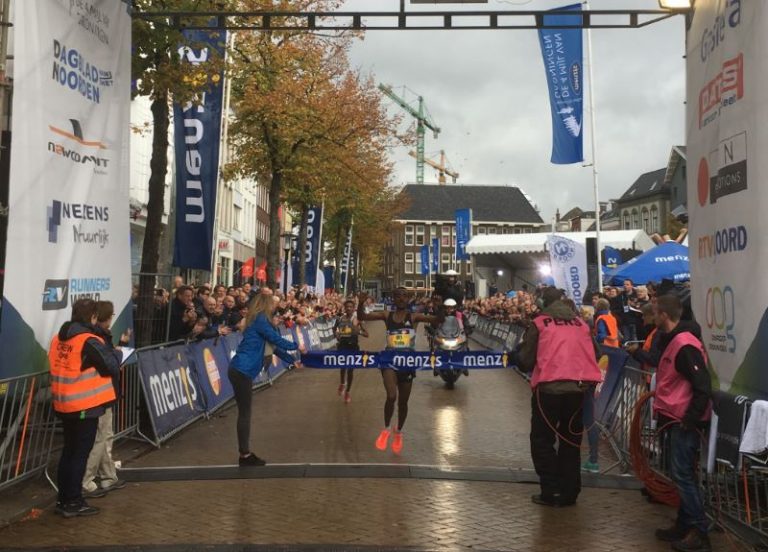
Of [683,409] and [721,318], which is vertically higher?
[721,318]

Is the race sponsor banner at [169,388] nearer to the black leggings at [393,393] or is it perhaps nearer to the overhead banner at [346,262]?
the black leggings at [393,393]

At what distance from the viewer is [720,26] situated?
283 inches

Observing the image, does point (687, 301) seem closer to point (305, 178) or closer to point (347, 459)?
point (347, 459)

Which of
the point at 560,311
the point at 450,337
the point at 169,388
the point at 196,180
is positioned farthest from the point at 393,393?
the point at 196,180

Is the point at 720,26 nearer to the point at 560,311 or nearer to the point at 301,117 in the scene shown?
the point at 560,311

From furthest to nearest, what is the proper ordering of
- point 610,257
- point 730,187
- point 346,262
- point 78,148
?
point 346,262
point 610,257
point 78,148
point 730,187

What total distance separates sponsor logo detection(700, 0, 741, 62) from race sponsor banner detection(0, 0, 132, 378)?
20.0 ft

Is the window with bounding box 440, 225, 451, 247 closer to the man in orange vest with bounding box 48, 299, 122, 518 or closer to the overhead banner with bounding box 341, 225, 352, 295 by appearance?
the overhead banner with bounding box 341, 225, 352, 295

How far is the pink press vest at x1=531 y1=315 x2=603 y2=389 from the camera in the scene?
7129 mm

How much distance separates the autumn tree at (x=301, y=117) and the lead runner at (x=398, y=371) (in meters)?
13.6

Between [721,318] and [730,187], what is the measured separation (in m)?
1.12

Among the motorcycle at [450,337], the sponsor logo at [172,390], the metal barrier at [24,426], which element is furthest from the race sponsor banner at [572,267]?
the metal barrier at [24,426]

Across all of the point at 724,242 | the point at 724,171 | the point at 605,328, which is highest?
the point at 724,171

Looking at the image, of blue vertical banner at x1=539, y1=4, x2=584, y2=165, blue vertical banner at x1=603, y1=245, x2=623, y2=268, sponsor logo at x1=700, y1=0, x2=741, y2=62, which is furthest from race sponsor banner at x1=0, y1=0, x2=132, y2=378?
blue vertical banner at x1=603, y1=245, x2=623, y2=268
